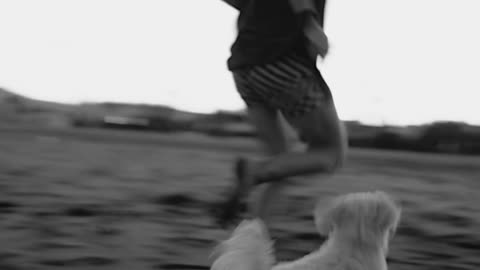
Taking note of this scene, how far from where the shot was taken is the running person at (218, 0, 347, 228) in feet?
12.0

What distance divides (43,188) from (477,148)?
41.0ft

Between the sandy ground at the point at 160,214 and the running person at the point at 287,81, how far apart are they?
56cm

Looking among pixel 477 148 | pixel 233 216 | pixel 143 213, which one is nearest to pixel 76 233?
pixel 143 213

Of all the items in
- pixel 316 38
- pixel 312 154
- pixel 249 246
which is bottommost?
pixel 249 246

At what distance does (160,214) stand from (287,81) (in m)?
2.29

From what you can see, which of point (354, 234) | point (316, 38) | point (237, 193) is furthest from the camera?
point (237, 193)

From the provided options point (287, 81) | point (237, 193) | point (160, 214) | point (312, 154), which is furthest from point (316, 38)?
point (160, 214)

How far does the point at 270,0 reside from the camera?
3.74 metres

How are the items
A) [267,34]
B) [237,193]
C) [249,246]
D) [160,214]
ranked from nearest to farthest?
[249,246], [267,34], [237,193], [160,214]

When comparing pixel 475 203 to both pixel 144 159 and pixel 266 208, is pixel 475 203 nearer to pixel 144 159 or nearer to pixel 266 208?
pixel 266 208

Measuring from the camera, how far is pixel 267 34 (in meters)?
3.72

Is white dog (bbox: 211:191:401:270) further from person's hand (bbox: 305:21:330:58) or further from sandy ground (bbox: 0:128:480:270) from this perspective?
sandy ground (bbox: 0:128:480:270)

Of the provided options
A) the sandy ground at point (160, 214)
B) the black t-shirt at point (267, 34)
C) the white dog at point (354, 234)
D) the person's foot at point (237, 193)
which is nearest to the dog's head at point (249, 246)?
the white dog at point (354, 234)

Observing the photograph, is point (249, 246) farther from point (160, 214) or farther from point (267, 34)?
point (160, 214)
